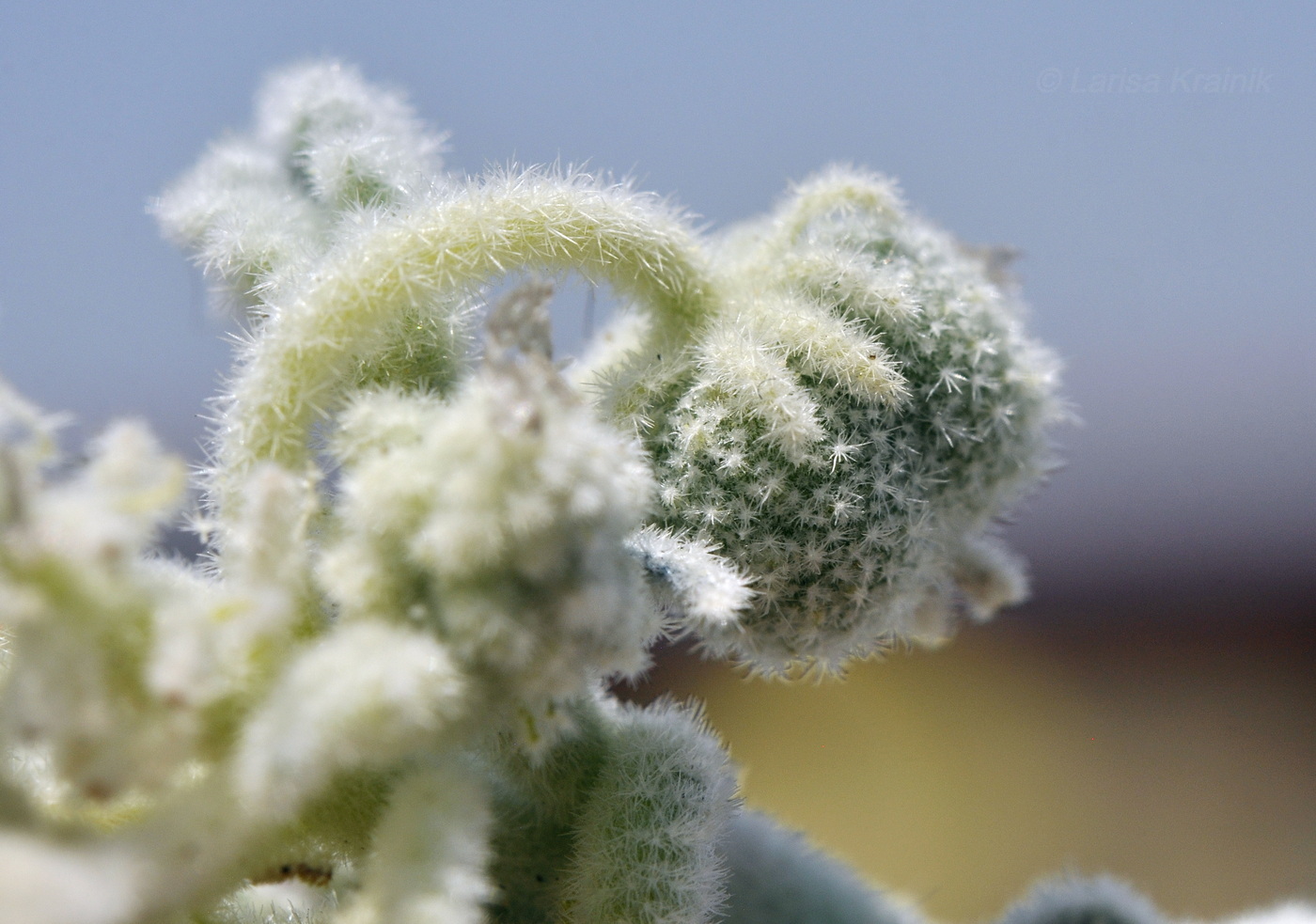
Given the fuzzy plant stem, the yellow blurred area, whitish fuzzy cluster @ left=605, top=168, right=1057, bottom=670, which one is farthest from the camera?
the yellow blurred area

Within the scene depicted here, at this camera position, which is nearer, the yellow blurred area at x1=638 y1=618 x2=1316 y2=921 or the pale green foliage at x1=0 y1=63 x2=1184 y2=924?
the pale green foliage at x1=0 y1=63 x2=1184 y2=924

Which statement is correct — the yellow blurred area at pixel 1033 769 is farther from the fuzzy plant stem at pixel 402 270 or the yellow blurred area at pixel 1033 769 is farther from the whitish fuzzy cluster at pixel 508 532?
the whitish fuzzy cluster at pixel 508 532

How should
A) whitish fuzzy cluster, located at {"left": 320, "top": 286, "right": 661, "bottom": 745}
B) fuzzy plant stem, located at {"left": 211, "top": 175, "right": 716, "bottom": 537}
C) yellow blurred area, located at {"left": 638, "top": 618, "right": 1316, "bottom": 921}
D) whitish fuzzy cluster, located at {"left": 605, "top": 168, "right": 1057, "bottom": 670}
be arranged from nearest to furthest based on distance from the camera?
whitish fuzzy cluster, located at {"left": 320, "top": 286, "right": 661, "bottom": 745} < fuzzy plant stem, located at {"left": 211, "top": 175, "right": 716, "bottom": 537} < whitish fuzzy cluster, located at {"left": 605, "top": 168, "right": 1057, "bottom": 670} < yellow blurred area, located at {"left": 638, "top": 618, "right": 1316, "bottom": 921}

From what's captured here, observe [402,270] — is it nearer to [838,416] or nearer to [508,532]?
[508,532]

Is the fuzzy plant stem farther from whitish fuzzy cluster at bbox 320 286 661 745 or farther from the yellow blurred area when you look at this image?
the yellow blurred area

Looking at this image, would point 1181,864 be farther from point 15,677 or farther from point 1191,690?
point 15,677

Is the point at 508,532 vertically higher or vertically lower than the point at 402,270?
lower

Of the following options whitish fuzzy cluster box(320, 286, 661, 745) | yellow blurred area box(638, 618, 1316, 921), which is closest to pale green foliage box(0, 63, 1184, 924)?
whitish fuzzy cluster box(320, 286, 661, 745)

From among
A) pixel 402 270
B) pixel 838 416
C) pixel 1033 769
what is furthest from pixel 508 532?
pixel 1033 769
